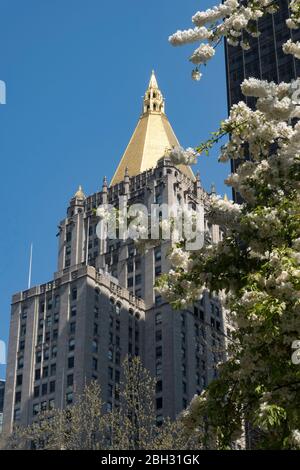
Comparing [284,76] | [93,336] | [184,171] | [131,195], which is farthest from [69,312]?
[284,76]

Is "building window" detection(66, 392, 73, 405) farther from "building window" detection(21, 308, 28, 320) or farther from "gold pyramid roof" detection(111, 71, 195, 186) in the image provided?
"gold pyramid roof" detection(111, 71, 195, 186)

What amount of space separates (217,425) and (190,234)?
437cm

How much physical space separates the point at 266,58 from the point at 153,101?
7210 cm

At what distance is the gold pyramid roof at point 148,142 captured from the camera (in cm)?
13862


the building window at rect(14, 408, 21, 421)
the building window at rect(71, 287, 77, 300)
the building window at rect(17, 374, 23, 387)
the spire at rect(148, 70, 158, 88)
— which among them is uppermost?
the spire at rect(148, 70, 158, 88)

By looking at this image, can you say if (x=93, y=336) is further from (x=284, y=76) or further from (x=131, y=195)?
(x=284, y=76)

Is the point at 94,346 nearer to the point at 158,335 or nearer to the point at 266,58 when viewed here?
the point at 158,335

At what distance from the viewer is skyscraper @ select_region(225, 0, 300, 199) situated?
272ft

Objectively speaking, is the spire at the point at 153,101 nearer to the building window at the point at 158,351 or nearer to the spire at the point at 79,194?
the spire at the point at 79,194

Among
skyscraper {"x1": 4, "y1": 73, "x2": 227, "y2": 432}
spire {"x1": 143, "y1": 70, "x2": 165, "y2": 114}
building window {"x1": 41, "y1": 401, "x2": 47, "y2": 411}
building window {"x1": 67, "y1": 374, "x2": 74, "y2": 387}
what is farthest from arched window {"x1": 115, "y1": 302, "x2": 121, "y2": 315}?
spire {"x1": 143, "y1": 70, "x2": 165, "y2": 114}

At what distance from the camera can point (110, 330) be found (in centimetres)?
10994

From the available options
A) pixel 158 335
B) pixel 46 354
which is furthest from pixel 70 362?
pixel 158 335
